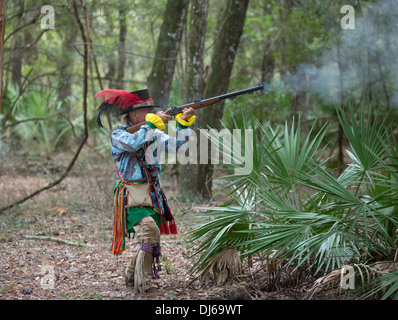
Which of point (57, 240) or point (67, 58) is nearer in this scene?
point (57, 240)

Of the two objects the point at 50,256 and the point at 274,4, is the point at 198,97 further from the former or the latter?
the point at 274,4

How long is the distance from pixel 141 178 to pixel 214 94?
471 cm

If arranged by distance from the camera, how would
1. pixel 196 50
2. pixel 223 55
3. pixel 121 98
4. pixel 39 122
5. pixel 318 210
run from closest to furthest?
1. pixel 318 210
2. pixel 121 98
3. pixel 196 50
4. pixel 223 55
5. pixel 39 122

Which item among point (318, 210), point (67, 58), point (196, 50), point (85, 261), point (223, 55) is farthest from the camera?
point (67, 58)

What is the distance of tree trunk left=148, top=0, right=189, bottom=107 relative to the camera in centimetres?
891

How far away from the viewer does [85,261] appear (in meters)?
5.89

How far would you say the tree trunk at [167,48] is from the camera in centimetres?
891

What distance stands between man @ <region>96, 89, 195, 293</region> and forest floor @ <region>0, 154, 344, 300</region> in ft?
1.04

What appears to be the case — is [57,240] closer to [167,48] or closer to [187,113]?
[187,113]

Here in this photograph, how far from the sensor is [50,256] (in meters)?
6.02

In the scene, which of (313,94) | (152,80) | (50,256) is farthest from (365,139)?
(313,94)

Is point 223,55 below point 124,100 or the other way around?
the other way around

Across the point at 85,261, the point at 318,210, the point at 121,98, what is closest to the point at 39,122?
the point at 85,261

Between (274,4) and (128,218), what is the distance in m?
11.8
